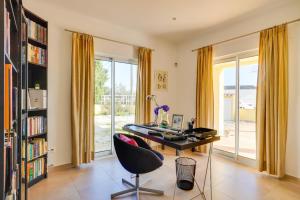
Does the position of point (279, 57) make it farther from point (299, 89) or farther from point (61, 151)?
point (61, 151)

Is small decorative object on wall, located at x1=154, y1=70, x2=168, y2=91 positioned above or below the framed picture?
above

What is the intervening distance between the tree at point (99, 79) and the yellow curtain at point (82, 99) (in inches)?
13.8

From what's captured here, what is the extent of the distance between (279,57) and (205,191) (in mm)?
2285

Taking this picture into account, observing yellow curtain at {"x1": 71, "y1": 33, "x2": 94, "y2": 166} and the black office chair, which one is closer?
the black office chair

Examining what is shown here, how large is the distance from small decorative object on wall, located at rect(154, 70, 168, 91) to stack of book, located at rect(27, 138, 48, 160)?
2621 mm

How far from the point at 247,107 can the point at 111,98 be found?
108 inches

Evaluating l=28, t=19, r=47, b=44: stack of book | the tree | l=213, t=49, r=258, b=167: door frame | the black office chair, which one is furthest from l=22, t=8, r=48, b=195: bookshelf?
l=213, t=49, r=258, b=167: door frame

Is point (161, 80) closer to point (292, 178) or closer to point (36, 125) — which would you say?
point (36, 125)

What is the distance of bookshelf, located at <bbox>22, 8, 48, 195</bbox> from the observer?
249 cm

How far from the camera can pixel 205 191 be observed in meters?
2.44

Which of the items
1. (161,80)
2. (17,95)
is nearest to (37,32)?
(17,95)

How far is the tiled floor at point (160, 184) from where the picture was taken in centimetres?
229

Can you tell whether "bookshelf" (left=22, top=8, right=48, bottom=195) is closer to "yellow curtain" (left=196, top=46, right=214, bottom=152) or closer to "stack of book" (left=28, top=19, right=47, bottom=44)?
"stack of book" (left=28, top=19, right=47, bottom=44)

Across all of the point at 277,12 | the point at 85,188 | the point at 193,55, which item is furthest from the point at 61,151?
the point at 277,12
